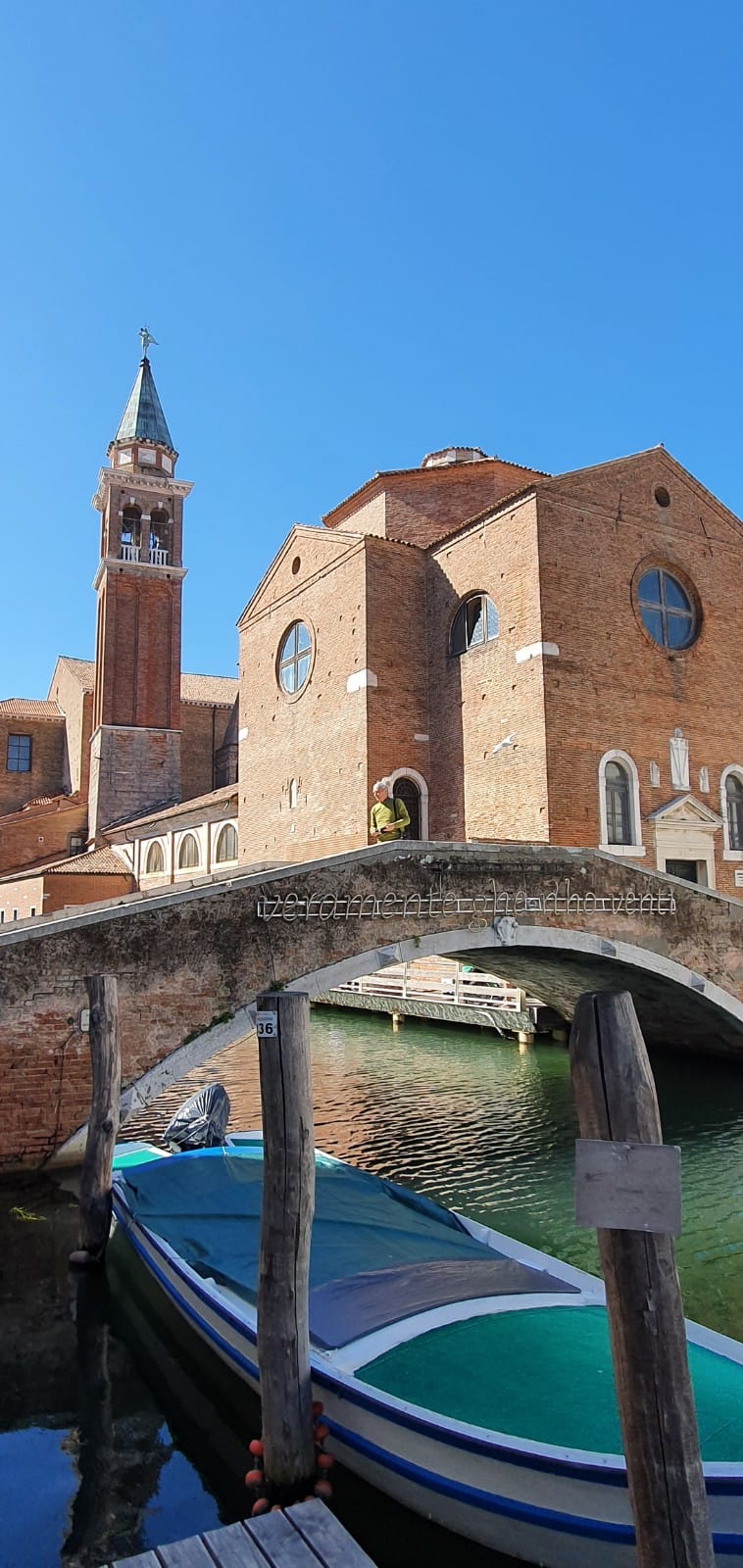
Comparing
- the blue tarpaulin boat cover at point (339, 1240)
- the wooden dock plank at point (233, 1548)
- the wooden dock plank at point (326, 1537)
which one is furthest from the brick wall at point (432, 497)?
the wooden dock plank at point (233, 1548)

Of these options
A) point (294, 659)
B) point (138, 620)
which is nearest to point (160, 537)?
point (138, 620)

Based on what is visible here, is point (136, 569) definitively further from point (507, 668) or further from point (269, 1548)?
point (269, 1548)

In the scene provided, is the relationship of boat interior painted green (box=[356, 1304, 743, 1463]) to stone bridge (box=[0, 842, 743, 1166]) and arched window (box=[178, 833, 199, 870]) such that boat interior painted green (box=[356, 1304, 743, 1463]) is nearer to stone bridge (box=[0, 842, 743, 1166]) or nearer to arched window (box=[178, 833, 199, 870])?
stone bridge (box=[0, 842, 743, 1166])

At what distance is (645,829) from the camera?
1532cm

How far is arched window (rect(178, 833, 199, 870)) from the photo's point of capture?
25.9 meters

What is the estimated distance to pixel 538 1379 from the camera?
13.9 ft

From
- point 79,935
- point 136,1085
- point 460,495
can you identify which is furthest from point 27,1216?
point 460,495

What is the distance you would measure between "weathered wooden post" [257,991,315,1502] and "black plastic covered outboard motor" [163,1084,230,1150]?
177 inches

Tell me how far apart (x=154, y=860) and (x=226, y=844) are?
5.14 metres

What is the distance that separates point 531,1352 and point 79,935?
5.62 m

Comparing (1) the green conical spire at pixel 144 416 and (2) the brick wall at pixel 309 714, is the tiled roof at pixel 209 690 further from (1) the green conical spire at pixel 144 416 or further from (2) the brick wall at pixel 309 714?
(2) the brick wall at pixel 309 714

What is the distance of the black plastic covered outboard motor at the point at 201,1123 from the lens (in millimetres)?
9117

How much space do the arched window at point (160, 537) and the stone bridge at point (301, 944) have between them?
2612cm

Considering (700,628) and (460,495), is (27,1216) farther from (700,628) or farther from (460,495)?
(460,495)
